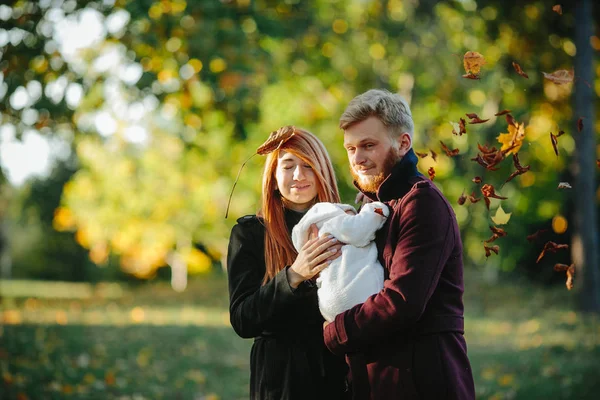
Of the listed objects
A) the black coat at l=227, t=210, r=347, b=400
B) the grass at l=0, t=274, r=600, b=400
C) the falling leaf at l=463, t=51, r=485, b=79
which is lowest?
the grass at l=0, t=274, r=600, b=400

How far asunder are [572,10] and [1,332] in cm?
1244

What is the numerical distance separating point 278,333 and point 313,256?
1.90ft

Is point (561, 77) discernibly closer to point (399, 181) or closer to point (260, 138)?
point (399, 181)

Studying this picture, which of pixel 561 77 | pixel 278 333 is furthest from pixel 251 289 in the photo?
pixel 561 77

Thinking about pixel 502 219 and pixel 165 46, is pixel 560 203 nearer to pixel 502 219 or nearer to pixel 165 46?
pixel 165 46

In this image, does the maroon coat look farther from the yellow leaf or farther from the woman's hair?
the yellow leaf

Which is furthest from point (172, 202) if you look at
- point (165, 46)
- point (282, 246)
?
point (282, 246)

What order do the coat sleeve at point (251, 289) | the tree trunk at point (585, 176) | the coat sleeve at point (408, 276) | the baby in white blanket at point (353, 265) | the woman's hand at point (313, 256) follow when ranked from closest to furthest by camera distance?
the coat sleeve at point (408, 276), the baby in white blanket at point (353, 265), the woman's hand at point (313, 256), the coat sleeve at point (251, 289), the tree trunk at point (585, 176)

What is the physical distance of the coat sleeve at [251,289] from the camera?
274 centimetres

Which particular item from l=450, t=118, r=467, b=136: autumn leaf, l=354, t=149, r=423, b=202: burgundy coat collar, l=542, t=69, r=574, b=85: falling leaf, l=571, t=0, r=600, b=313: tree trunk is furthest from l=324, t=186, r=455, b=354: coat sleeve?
l=571, t=0, r=600, b=313: tree trunk

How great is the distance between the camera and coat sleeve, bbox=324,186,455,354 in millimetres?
2240

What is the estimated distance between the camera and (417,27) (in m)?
14.9

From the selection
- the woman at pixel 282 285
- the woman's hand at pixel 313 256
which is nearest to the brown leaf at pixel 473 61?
the woman at pixel 282 285

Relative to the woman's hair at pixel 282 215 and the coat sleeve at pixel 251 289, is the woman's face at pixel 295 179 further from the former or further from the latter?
the coat sleeve at pixel 251 289
